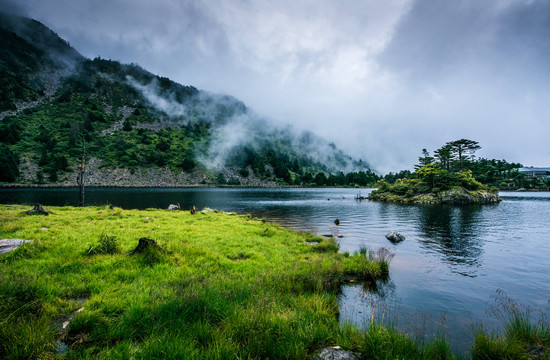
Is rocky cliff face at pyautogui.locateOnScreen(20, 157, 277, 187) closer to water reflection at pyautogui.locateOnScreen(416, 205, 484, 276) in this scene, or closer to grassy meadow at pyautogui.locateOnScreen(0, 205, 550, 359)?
grassy meadow at pyautogui.locateOnScreen(0, 205, 550, 359)

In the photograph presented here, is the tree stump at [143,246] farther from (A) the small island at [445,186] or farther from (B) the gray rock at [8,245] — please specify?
(A) the small island at [445,186]

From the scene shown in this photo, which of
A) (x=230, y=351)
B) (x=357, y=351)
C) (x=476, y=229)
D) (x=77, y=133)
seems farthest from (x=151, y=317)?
(x=77, y=133)

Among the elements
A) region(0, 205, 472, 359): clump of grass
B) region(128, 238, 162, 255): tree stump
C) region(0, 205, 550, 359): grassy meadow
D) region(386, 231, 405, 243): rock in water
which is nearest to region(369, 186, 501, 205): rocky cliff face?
region(386, 231, 405, 243): rock in water

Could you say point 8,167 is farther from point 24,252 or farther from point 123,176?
point 24,252

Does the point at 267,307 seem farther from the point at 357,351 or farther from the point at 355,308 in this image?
the point at 355,308

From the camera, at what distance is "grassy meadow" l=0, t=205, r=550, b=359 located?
475cm

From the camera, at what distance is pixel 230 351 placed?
4609mm

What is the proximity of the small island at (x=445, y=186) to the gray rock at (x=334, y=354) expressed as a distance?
74.9 metres

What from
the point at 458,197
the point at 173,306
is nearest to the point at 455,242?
the point at 173,306

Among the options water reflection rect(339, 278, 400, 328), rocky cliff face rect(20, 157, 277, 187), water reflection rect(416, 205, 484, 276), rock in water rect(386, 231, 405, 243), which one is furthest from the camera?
rocky cliff face rect(20, 157, 277, 187)

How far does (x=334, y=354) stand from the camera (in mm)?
4977

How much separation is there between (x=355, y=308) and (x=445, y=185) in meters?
78.7

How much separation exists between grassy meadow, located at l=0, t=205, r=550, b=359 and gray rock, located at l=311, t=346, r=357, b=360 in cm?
25

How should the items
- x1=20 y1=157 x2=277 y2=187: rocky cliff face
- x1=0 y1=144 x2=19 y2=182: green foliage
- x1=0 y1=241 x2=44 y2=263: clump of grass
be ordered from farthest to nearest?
x1=20 y1=157 x2=277 y2=187: rocky cliff face
x1=0 y1=144 x2=19 y2=182: green foliage
x1=0 y1=241 x2=44 y2=263: clump of grass
